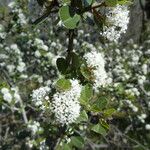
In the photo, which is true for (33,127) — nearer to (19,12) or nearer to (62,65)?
(19,12)

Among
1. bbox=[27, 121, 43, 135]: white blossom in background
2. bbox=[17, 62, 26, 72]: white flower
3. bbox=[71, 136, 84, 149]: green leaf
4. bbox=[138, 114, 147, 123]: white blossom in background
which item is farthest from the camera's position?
bbox=[138, 114, 147, 123]: white blossom in background

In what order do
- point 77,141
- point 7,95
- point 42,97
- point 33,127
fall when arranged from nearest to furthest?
1. point 42,97
2. point 77,141
3. point 7,95
4. point 33,127

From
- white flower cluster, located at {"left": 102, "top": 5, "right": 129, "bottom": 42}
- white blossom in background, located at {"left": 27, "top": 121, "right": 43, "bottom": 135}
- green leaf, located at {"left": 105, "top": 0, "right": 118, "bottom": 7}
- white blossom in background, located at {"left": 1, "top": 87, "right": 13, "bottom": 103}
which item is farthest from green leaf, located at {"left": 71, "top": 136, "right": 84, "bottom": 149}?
white blossom in background, located at {"left": 27, "top": 121, "right": 43, "bottom": 135}

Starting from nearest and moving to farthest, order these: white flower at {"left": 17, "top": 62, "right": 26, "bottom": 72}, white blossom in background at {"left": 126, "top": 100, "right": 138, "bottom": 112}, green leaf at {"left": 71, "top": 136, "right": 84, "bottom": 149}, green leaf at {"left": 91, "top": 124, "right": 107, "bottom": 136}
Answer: green leaf at {"left": 91, "top": 124, "right": 107, "bottom": 136}, green leaf at {"left": 71, "top": 136, "right": 84, "bottom": 149}, white flower at {"left": 17, "top": 62, "right": 26, "bottom": 72}, white blossom in background at {"left": 126, "top": 100, "right": 138, "bottom": 112}

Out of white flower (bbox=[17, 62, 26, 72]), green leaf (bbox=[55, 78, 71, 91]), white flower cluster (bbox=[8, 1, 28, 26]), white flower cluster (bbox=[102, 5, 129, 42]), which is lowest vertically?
green leaf (bbox=[55, 78, 71, 91])

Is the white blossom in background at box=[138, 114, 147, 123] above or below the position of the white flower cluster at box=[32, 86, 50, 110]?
above

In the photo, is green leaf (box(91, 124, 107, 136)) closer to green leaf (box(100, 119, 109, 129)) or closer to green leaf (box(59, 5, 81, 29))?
green leaf (box(100, 119, 109, 129))

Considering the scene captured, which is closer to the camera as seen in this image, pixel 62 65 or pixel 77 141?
pixel 62 65

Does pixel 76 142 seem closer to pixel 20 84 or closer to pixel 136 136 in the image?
pixel 20 84

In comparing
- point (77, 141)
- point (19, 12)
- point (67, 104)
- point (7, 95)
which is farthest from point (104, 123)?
point (19, 12)
